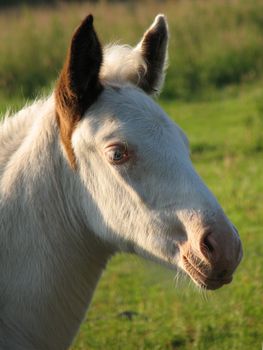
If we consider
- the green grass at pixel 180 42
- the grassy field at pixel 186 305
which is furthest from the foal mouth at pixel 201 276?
the green grass at pixel 180 42

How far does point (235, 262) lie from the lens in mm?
3418

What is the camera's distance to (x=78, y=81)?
3.65m

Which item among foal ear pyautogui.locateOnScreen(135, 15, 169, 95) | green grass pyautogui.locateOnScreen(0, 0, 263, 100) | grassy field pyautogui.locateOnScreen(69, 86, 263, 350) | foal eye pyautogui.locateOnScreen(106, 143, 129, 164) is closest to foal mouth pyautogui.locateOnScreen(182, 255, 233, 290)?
grassy field pyautogui.locateOnScreen(69, 86, 263, 350)

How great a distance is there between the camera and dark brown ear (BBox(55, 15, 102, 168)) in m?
3.60

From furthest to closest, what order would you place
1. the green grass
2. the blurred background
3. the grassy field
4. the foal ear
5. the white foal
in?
the green grass, the blurred background, the grassy field, the foal ear, the white foal

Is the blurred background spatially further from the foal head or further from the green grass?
the foal head

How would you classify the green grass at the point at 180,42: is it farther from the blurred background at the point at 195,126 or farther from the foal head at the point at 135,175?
the foal head at the point at 135,175

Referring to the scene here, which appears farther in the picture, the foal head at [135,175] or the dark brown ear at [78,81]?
the dark brown ear at [78,81]

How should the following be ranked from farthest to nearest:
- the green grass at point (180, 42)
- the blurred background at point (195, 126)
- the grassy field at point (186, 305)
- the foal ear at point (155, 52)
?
the green grass at point (180, 42) → the blurred background at point (195, 126) → the grassy field at point (186, 305) → the foal ear at point (155, 52)

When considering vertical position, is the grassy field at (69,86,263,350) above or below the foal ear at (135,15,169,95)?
below

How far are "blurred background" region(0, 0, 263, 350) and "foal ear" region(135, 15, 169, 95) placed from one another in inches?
9.0

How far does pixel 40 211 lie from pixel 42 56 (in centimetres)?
1220

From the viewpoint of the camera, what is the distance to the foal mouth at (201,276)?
136 inches

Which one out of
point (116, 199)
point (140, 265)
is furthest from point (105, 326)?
point (116, 199)
